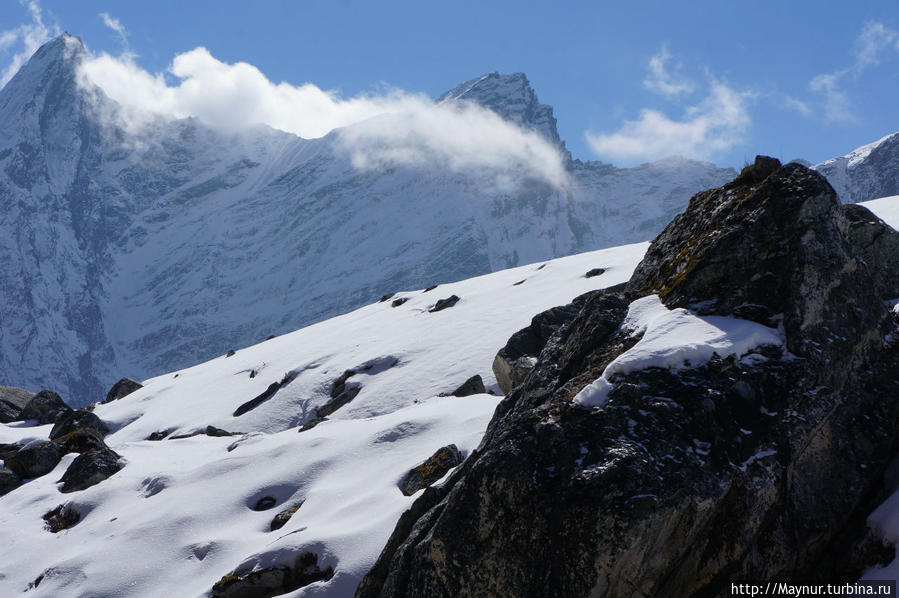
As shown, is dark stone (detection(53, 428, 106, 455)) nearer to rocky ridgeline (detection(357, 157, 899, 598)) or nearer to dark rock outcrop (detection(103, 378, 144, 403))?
rocky ridgeline (detection(357, 157, 899, 598))

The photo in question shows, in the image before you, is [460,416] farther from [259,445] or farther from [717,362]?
[717,362]

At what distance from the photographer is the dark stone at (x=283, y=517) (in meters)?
11.1

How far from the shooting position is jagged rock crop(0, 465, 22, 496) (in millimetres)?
17188

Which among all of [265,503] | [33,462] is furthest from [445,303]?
[265,503]

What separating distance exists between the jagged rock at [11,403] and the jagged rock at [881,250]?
2933 cm

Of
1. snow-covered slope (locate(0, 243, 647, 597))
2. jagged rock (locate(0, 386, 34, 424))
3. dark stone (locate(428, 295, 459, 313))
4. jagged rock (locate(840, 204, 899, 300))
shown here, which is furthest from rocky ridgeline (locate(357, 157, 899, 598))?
jagged rock (locate(0, 386, 34, 424))

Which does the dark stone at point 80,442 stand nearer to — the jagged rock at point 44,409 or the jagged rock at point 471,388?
the jagged rock at point 471,388

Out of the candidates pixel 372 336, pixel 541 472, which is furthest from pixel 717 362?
pixel 372 336

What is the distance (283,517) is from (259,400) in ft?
52.4

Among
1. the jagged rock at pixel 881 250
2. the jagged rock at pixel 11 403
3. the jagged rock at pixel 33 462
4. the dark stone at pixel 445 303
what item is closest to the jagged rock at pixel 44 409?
the jagged rock at pixel 11 403

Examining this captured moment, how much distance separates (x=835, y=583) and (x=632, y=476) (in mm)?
1837

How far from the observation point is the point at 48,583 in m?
11.4

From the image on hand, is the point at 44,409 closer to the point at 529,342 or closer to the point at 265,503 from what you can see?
the point at 529,342

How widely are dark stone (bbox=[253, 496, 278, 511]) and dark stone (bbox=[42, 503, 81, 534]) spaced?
4.20 m
